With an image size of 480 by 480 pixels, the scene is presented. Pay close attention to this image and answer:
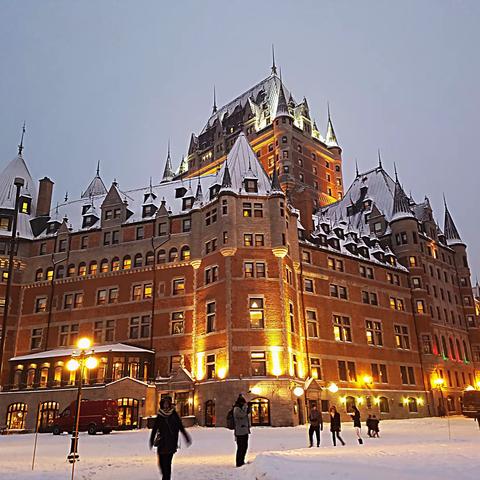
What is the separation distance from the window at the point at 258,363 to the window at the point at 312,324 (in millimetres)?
8733

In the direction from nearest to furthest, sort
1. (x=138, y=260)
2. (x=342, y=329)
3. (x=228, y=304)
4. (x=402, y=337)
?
(x=228, y=304), (x=138, y=260), (x=342, y=329), (x=402, y=337)

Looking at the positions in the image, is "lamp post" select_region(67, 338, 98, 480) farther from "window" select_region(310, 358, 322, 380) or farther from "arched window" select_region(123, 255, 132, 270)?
"window" select_region(310, 358, 322, 380)

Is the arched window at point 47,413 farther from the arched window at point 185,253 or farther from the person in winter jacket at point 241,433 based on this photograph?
the person in winter jacket at point 241,433

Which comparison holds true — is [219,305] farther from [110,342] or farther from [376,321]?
[376,321]

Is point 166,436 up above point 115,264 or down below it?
below

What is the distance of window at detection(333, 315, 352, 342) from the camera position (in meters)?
53.2

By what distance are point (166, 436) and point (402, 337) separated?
53.3 meters

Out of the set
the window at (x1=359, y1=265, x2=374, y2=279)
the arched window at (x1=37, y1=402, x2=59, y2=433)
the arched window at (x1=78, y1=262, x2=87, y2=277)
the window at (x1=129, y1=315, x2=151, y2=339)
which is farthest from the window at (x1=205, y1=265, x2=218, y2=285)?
the window at (x1=359, y1=265, x2=374, y2=279)

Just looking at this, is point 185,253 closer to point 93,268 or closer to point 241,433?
point 93,268

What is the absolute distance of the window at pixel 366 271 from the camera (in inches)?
2315

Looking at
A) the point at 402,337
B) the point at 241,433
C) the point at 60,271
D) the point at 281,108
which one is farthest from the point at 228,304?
the point at 281,108

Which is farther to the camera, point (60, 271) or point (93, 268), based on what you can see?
point (60, 271)

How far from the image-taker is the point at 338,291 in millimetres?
55406

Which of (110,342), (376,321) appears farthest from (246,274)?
(376,321)
